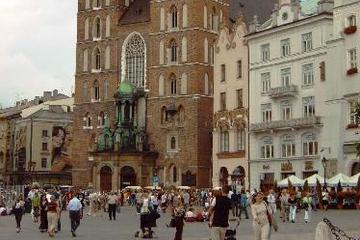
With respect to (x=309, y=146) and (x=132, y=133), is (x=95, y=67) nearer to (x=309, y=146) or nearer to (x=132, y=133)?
(x=132, y=133)

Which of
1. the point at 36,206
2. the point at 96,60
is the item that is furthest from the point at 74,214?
the point at 96,60

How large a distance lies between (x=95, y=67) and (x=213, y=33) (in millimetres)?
15129

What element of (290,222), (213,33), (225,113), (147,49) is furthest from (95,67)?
(290,222)

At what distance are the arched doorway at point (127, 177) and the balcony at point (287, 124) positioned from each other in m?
18.5

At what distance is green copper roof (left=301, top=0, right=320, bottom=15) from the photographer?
198ft

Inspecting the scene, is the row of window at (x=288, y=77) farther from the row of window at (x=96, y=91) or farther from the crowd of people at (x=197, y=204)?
the row of window at (x=96, y=91)

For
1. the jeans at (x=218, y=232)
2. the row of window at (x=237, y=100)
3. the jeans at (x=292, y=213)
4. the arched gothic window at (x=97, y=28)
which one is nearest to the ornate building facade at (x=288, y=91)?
the row of window at (x=237, y=100)

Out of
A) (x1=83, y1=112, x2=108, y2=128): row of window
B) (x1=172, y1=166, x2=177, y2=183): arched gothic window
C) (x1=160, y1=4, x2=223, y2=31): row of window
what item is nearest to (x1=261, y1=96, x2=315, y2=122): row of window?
(x1=172, y1=166, x2=177, y2=183): arched gothic window

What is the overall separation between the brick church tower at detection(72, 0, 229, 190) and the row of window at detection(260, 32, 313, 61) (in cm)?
1217

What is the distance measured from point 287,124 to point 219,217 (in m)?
42.0

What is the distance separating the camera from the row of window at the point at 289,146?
57.0 m

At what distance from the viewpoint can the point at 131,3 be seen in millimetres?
86000

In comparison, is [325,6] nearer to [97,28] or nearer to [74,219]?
[97,28]

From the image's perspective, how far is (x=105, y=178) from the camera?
7819 cm
